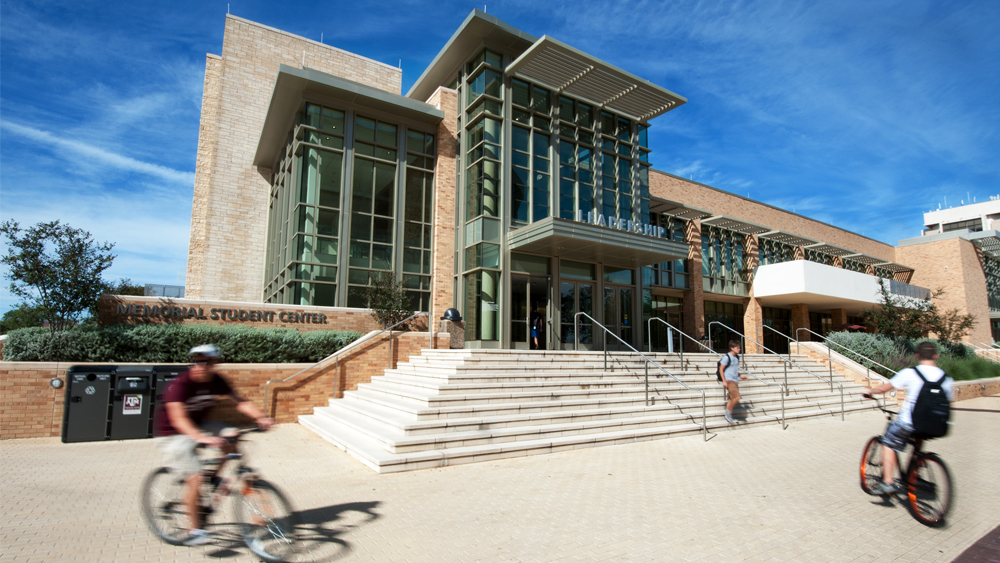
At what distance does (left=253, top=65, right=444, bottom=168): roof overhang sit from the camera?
15.6m

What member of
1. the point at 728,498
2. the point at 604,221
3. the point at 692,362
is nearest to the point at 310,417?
the point at 728,498

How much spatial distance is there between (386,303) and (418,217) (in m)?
4.32

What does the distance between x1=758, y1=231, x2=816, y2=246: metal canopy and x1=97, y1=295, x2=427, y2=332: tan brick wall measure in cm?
2277

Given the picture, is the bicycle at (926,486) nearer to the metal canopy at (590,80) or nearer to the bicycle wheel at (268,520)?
the bicycle wheel at (268,520)

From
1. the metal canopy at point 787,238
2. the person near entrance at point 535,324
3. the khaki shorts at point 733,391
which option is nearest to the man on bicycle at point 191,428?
the khaki shorts at point 733,391

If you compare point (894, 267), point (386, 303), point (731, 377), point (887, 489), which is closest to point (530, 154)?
point (386, 303)

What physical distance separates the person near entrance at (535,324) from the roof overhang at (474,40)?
8799mm

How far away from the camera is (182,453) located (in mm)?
4238

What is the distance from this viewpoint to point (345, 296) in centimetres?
1588

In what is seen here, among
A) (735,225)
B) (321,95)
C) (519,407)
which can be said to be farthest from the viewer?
(735,225)

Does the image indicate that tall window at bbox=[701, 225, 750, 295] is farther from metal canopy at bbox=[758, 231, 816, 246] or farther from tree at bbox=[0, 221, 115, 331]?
tree at bbox=[0, 221, 115, 331]

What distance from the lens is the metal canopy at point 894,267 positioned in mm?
37062

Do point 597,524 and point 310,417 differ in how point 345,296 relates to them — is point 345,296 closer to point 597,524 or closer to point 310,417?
point 310,417

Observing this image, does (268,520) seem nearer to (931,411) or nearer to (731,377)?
(931,411)
